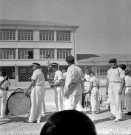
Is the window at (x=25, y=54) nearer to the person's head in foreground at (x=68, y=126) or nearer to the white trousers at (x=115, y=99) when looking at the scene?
the white trousers at (x=115, y=99)

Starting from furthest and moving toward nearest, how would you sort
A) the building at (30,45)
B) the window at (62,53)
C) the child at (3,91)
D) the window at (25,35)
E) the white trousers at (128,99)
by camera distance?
the window at (62,53)
the window at (25,35)
the building at (30,45)
the white trousers at (128,99)
the child at (3,91)

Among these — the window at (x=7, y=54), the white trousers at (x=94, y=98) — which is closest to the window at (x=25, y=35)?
the window at (x=7, y=54)

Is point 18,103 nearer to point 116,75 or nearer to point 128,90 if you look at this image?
point 116,75

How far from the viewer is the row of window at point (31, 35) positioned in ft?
134

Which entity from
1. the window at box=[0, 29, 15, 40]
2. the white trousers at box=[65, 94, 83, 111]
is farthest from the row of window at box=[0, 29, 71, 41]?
the white trousers at box=[65, 94, 83, 111]

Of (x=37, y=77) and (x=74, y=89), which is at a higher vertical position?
(x=37, y=77)

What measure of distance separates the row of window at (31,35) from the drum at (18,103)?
34.4 metres

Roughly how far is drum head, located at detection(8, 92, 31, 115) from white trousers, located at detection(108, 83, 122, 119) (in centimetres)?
226

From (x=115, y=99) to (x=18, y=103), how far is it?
2.62 metres

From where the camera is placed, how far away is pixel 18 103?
7.30 m

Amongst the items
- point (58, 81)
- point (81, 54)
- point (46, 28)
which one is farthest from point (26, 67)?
point (58, 81)

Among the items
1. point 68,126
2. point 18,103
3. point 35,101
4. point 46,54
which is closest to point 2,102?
point 18,103

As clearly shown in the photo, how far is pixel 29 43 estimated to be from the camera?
136ft

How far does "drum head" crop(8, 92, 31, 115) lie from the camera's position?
732 cm
